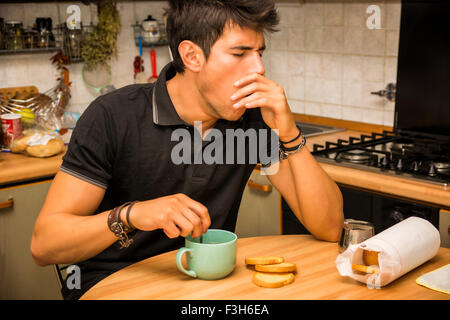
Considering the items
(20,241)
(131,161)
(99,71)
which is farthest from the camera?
(99,71)

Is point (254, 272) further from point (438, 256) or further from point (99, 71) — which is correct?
point (99, 71)

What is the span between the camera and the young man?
1.31 meters

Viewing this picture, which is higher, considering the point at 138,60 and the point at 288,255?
the point at 138,60

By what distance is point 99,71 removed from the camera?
10.2ft

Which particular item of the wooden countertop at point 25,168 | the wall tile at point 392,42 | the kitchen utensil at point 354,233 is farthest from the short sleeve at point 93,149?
the wall tile at point 392,42

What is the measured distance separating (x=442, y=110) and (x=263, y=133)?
1.05 m

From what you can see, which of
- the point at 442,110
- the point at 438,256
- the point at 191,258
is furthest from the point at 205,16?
the point at 442,110

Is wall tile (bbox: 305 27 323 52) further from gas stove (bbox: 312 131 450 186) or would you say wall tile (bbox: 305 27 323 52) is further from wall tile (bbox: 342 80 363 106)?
gas stove (bbox: 312 131 450 186)

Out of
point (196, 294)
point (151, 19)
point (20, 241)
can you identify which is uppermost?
point (151, 19)

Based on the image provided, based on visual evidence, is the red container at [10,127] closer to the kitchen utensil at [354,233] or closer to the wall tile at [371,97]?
the wall tile at [371,97]

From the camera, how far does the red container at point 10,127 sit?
252cm

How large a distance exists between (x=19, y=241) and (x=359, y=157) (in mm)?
1381

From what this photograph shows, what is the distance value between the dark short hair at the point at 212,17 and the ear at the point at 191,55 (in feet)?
0.04

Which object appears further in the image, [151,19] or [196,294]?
[151,19]
